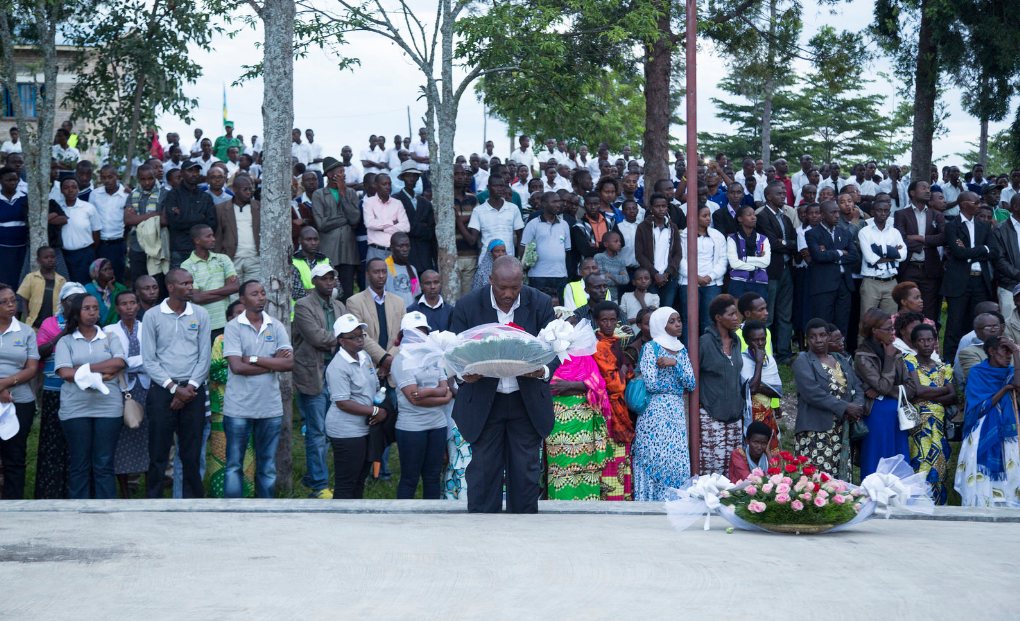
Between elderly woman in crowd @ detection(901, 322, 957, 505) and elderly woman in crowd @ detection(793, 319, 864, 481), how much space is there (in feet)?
2.45

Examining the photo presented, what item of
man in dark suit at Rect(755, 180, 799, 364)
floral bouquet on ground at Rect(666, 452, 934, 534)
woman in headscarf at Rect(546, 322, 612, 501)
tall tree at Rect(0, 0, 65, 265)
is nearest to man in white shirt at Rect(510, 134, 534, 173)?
man in dark suit at Rect(755, 180, 799, 364)

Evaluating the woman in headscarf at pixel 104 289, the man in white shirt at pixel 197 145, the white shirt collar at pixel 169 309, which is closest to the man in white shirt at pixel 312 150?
the man in white shirt at pixel 197 145

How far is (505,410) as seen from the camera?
23.7 ft

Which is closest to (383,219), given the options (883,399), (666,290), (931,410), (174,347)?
(666,290)

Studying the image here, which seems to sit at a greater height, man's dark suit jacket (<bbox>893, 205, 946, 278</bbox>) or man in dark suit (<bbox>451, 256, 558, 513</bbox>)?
man's dark suit jacket (<bbox>893, 205, 946, 278</bbox>)

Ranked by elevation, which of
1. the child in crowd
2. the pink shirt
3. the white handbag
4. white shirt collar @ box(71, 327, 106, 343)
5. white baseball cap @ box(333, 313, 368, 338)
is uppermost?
the pink shirt

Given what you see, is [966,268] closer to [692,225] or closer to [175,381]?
[692,225]

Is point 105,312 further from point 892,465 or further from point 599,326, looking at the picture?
point 892,465

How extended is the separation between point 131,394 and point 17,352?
41.2 inches

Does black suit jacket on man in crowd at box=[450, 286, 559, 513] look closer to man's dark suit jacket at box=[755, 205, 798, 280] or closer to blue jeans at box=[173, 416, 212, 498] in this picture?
blue jeans at box=[173, 416, 212, 498]

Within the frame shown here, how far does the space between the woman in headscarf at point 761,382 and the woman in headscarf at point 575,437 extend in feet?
5.24

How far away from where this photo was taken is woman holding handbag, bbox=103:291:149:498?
31.4ft

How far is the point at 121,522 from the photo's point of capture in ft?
22.4

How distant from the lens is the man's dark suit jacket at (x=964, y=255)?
13.9 m
